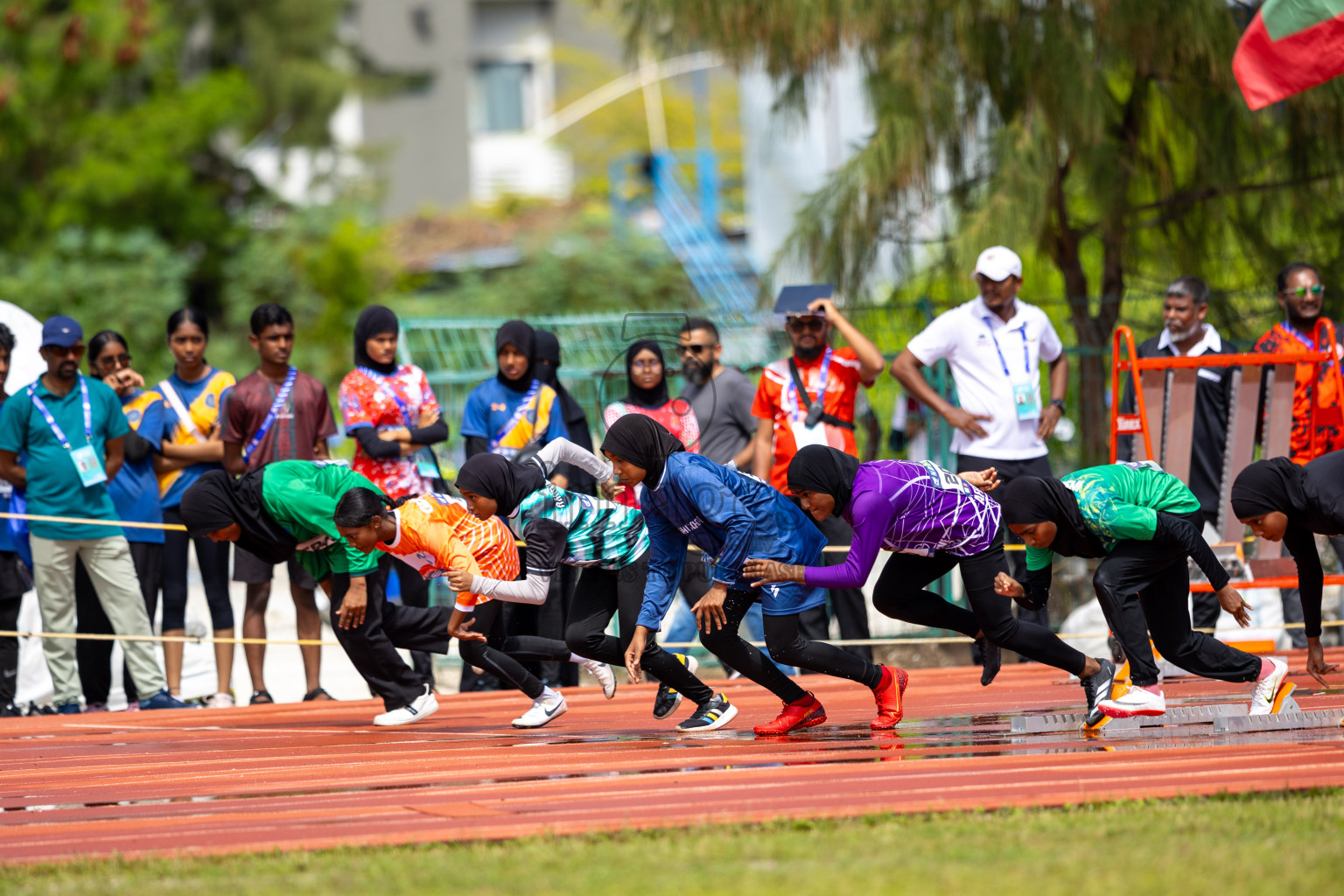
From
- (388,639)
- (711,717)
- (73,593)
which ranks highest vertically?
(73,593)

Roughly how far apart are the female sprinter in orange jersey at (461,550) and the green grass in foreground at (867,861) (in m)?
2.81

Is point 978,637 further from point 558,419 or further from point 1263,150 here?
point 1263,150

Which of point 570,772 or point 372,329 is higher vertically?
point 372,329

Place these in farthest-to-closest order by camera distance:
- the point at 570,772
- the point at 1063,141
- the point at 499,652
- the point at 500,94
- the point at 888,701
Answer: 1. the point at 500,94
2. the point at 1063,141
3. the point at 499,652
4. the point at 888,701
5. the point at 570,772

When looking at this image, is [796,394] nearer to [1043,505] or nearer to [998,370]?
[998,370]

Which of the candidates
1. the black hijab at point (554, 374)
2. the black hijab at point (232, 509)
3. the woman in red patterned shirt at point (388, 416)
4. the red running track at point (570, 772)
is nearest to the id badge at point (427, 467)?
the woman in red patterned shirt at point (388, 416)

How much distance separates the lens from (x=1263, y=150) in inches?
467

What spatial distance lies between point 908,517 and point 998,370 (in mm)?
2366

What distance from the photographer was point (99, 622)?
9.32m

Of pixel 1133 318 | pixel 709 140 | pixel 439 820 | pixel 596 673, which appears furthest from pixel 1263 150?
pixel 709 140

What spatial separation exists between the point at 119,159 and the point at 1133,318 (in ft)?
72.4

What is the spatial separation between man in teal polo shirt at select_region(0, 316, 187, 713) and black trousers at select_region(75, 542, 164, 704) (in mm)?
127

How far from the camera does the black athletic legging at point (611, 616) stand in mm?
7320

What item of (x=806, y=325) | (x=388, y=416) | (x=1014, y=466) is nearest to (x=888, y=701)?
(x=1014, y=466)
